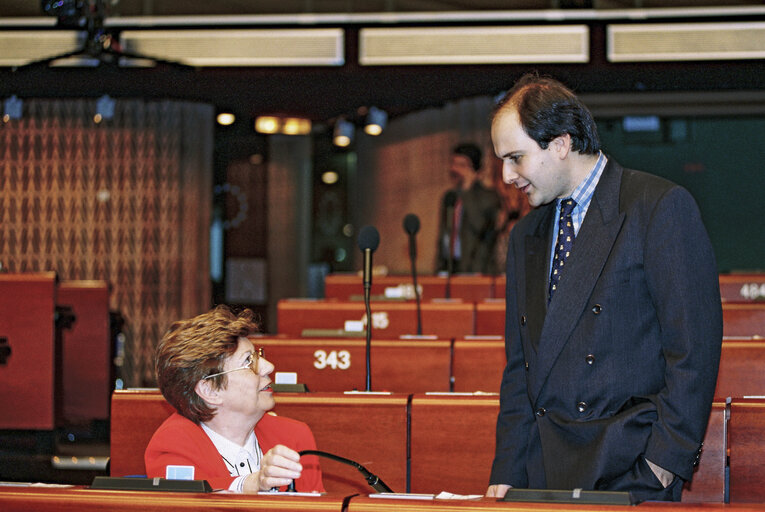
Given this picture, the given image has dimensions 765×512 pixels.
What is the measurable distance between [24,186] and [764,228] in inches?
282

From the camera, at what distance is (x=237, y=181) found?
9062 millimetres

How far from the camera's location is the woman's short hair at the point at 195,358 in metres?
2.20

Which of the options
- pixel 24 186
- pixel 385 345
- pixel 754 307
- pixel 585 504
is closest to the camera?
pixel 585 504

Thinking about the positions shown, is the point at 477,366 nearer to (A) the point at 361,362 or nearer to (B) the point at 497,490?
(A) the point at 361,362

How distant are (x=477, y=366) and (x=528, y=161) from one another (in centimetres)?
159

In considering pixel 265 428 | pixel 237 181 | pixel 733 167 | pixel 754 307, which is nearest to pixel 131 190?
pixel 237 181

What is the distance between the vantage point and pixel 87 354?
20.7ft

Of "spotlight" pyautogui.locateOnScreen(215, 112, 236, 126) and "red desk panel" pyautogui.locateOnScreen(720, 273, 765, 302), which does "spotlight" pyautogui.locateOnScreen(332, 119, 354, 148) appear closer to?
"spotlight" pyautogui.locateOnScreen(215, 112, 236, 126)

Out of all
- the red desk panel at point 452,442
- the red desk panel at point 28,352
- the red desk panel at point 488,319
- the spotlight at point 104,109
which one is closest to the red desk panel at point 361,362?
the red desk panel at point 452,442

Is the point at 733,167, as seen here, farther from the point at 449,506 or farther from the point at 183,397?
the point at 449,506

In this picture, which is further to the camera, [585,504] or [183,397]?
[183,397]

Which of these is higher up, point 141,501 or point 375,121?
point 375,121

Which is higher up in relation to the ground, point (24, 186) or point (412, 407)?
point (24, 186)

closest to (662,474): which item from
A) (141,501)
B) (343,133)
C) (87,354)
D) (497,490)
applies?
(497,490)
